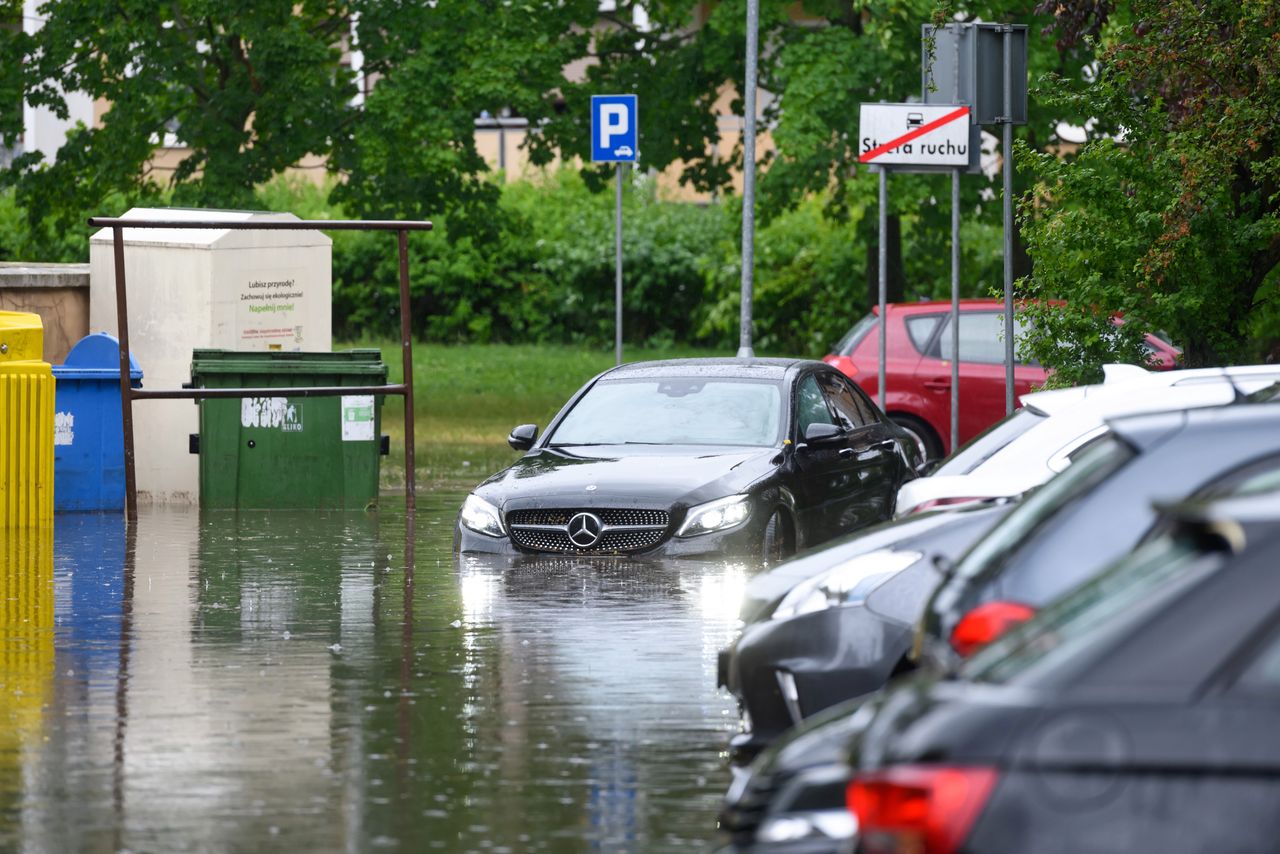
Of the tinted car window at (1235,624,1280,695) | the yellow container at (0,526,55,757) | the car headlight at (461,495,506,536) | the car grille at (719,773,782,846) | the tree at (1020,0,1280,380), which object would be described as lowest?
the yellow container at (0,526,55,757)

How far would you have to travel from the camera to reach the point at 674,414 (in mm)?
14242

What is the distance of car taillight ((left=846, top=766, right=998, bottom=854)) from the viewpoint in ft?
12.1

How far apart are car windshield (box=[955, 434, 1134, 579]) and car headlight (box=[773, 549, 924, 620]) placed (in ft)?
5.01

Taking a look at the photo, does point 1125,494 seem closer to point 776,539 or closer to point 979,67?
point 776,539

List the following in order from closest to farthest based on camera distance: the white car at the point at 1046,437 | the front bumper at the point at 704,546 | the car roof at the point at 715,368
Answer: the white car at the point at 1046,437
the front bumper at the point at 704,546
the car roof at the point at 715,368

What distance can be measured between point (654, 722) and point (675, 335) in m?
35.4

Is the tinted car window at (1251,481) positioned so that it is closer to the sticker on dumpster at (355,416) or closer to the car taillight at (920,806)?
the car taillight at (920,806)

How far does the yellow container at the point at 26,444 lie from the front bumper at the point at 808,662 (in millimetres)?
9082

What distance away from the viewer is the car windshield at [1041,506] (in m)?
5.36

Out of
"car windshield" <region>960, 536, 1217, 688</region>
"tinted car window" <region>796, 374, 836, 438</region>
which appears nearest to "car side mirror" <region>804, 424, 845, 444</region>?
"tinted car window" <region>796, 374, 836, 438</region>

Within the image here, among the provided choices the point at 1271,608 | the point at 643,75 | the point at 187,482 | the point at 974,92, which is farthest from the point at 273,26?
the point at 1271,608

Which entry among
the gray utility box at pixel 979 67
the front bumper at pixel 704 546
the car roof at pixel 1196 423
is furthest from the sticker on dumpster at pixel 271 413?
the car roof at pixel 1196 423

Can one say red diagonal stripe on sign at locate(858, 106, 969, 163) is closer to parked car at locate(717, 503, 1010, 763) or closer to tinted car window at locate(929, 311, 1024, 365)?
tinted car window at locate(929, 311, 1024, 365)

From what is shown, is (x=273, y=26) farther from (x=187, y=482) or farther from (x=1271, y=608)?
(x=1271, y=608)
